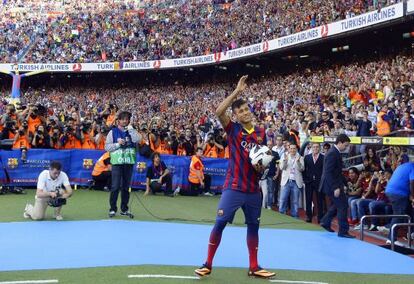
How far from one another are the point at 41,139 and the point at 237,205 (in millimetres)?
10876

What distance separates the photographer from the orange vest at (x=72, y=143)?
16.6m

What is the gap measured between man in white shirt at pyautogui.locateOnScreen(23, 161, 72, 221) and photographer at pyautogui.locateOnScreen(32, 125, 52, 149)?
563 cm

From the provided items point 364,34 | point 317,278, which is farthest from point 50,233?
point 364,34

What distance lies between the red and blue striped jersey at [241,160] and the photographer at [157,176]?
9234 millimetres

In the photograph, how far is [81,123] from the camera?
17.3 metres

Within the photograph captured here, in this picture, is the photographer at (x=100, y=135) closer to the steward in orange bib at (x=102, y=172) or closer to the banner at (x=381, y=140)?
the steward in orange bib at (x=102, y=172)

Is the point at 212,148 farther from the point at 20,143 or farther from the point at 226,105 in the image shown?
the point at 226,105

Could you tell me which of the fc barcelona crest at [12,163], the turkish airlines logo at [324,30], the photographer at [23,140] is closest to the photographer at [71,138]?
the photographer at [23,140]

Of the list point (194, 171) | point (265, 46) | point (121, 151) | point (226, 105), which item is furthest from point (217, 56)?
point (226, 105)

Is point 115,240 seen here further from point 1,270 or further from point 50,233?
point 1,270

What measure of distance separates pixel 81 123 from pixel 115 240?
Answer: 9.33 metres

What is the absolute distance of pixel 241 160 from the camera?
21.1 ft

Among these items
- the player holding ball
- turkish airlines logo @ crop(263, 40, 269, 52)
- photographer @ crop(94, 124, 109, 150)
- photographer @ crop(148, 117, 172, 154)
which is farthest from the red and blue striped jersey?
turkish airlines logo @ crop(263, 40, 269, 52)

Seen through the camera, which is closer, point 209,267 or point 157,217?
point 209,267
